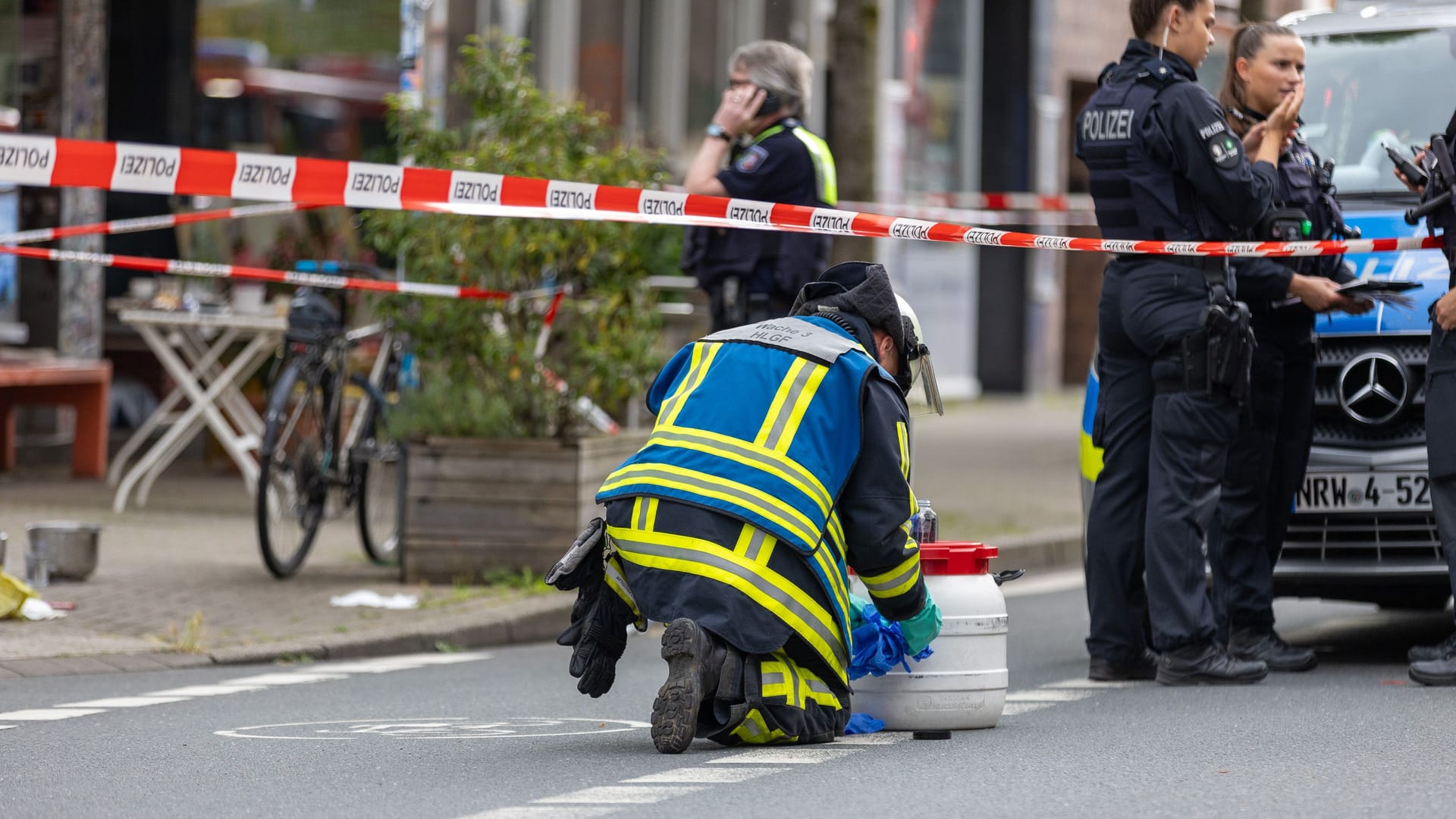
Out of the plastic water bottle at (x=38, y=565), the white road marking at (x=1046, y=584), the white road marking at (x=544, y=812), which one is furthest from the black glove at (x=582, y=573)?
the white road marking at (x=1046, y=584)

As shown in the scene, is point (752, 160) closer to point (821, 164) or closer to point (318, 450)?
point (821, 164)

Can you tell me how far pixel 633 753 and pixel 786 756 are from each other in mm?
411

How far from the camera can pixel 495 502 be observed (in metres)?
9.26

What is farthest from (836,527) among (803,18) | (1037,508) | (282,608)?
(803,18)

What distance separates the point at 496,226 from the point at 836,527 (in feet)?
13.4

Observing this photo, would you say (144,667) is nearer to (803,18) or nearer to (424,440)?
(424,440)

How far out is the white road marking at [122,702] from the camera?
6.73m

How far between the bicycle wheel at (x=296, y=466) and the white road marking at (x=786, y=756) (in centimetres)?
410

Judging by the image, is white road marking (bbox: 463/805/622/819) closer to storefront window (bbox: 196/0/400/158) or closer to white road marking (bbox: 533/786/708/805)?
white road marking (bbox: 533/786/708/805)

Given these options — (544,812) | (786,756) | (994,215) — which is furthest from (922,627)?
(994,215)

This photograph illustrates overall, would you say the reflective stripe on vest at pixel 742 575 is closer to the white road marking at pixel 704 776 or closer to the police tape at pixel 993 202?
the white road marking at pixel 704 776

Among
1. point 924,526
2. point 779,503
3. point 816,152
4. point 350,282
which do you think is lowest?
point 924,526

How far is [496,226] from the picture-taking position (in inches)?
370

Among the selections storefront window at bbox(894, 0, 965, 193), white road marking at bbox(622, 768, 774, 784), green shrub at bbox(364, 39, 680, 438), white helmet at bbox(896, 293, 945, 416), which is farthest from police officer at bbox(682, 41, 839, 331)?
storefront window at bbox(894, 0, 965, 193)
